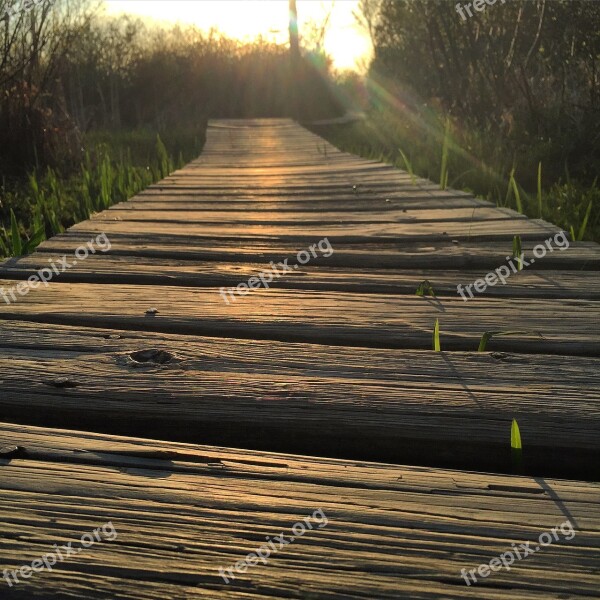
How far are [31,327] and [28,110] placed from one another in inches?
150

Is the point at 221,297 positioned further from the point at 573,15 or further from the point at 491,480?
the point at 573,15

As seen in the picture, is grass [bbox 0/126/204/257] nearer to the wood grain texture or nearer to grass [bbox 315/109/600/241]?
the wood grain texture

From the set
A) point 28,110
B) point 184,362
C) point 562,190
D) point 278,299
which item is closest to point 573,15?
point 562,190

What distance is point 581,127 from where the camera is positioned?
514 cm

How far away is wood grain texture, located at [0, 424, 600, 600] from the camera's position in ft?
2.75
